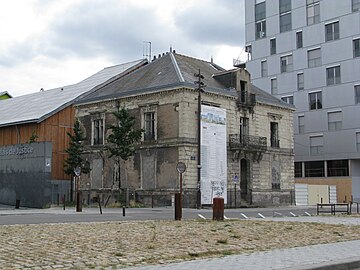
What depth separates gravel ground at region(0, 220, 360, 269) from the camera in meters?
10.4

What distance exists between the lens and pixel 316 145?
204 feet

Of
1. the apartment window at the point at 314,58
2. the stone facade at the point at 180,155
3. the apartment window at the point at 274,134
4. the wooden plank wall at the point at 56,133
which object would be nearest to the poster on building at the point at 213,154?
the stone facade at the point at 180,155

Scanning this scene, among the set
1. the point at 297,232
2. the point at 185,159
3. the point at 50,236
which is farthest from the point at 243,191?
the point at 50,236

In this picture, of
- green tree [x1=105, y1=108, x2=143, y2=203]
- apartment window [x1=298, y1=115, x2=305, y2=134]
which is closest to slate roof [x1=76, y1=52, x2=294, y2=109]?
green tree [x1=105, y1=108, x2=143, y2=203]

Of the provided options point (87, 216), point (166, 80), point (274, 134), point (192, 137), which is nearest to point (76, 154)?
point (166, 80)

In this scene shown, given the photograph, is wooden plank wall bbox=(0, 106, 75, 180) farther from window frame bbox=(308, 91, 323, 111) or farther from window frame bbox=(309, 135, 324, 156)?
window frame bbox=(309, 135, 324, 156)

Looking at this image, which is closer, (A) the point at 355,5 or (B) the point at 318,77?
(A) the point at 355,5

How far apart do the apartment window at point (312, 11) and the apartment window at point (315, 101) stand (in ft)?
26.2

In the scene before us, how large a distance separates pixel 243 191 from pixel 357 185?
59.7 feet

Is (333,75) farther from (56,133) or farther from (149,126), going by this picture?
(56,133)

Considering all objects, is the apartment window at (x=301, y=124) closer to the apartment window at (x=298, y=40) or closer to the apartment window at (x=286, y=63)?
the apartment window at (x=286, y=63)

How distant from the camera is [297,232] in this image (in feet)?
56.4

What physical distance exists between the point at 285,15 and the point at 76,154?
32093 mm

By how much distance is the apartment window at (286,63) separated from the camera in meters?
65.6
